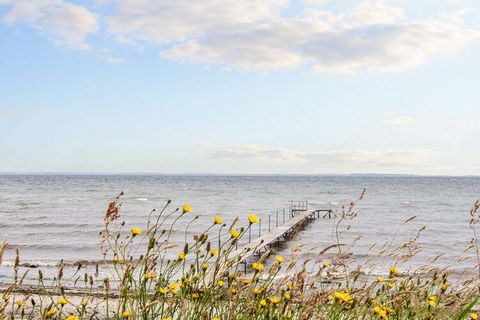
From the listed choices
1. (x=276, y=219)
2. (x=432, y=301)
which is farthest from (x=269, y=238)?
(x=432, y=301)

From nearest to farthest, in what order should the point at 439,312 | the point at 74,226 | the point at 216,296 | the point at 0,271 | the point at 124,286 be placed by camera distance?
1. the point at 124,286
2. the point at 216,296
3. the point at 439,312
4. the point at 0,271
5. the point at 74,226

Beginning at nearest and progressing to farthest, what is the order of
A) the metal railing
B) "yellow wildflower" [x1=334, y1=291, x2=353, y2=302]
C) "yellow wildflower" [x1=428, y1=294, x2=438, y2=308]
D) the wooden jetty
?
"yellow wildflower" [x1=334, y1=291, x2=353, y2=302] → "yellow wildflower" [x1=428, y1=294, x2=438, y2=308] → the wooden jetty → the metal railing

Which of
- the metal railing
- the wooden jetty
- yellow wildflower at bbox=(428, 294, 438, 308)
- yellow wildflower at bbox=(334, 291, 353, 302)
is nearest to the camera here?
yellow wildflower at bbox=(334, 291, 353, 302)

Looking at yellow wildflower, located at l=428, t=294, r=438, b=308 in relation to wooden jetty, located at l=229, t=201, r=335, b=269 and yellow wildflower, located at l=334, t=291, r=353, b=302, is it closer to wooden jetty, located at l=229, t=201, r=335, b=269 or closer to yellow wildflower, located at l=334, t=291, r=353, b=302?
yellow wildflower, located at l=334, t=291, r=353, b=302

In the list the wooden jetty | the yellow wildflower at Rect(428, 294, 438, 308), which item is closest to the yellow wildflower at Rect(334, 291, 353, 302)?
the wooden jetty

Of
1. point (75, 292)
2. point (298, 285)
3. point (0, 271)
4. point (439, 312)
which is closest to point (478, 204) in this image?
point (439, 312)

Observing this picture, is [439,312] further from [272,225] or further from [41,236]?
[272,225]

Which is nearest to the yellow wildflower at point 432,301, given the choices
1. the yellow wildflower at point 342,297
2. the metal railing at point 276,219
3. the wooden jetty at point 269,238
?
the yellow wildflower at point 342,297

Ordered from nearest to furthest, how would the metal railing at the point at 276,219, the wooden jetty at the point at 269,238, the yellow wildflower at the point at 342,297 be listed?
the yellow wildflower at the point at 342,297
the wooden jetty at the point at 269,238
the metal railing at the point at 276,219

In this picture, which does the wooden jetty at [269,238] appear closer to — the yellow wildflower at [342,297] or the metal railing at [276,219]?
the metal railing at [276,219]

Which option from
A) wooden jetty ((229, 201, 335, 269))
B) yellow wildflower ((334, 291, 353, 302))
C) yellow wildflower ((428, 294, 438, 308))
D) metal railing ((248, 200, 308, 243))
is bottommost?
metal railing ((248, 200, 308, 243))

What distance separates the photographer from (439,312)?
4.39m

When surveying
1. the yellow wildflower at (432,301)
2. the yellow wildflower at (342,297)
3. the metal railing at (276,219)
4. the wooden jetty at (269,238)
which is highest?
the yellow wildflower at (342,297)

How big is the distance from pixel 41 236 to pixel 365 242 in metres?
16.5
